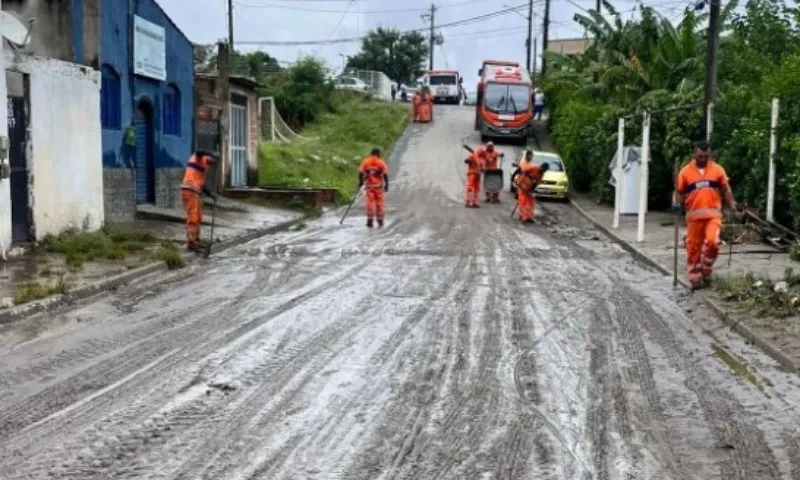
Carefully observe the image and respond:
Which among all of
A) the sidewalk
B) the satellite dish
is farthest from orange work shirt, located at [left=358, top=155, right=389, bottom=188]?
the satellite dish

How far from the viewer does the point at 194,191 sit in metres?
15.7

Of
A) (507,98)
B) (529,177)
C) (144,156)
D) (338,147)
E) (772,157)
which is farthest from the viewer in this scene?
(507,98)

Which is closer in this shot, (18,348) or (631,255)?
(18,348)

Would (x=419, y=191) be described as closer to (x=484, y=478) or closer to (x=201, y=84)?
(x=201, y=84)

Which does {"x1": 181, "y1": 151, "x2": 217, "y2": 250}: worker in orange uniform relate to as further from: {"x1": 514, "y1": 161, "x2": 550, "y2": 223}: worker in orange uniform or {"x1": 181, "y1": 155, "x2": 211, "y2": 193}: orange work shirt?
{"x1": 514, "y1": 161, "x2": 550, "y2": 223}: worker in orange uniform

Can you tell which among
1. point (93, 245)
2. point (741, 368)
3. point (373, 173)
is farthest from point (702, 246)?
point (373, 173)

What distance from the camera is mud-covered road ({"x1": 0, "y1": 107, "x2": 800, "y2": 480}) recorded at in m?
5.55

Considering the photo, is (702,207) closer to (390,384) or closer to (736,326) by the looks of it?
(736,326)

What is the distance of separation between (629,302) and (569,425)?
565cm

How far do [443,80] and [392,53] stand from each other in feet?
78.1

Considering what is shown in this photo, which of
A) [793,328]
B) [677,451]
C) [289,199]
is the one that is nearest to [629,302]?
[793,328]

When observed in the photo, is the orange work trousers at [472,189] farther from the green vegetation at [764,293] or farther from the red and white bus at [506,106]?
the red and white bus at [506,106]

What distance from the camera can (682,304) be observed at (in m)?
11.6

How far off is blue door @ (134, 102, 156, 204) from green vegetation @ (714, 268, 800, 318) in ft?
45.3
